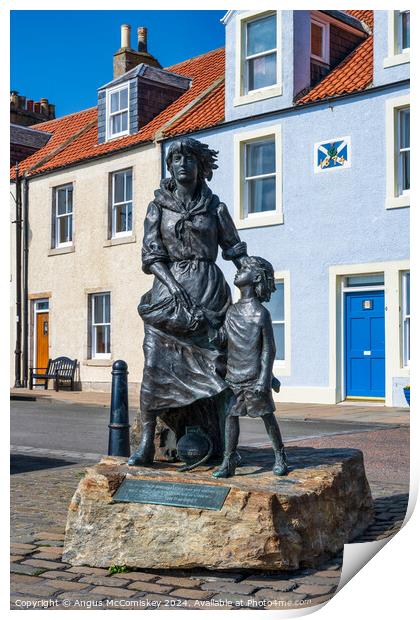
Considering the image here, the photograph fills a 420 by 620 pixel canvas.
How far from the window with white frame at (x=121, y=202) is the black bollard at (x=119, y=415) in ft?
22.8

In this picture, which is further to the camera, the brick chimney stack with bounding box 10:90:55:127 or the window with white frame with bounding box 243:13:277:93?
the window with white frame with bounding box 243:13:277:93

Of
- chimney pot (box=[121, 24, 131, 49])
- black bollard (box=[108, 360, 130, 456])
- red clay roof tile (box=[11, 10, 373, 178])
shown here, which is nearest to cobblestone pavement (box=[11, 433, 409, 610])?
black bollard (box=[108, 360, 130, 456])

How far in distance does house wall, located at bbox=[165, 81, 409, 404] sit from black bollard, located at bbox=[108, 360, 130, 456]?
5.37m

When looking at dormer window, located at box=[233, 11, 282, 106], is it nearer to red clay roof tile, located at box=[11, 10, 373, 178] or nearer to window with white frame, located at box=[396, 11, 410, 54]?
red clay roof tile, located at box=[11, 10, 373, 178]

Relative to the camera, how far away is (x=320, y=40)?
11172mm

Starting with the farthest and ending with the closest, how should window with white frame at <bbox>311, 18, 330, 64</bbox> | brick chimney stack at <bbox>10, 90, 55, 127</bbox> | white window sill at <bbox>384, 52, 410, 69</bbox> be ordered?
1. window with white frame at <bbox>311, 18, 330, 64</bbox>
2. white window sill at <bbox>384, 52, 410, 69</bbox>
3. brick chimney stack at <bbox>10, 90, 55, 127</bbox>

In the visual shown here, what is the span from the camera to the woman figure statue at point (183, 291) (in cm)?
382

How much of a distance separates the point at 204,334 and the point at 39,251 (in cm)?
213

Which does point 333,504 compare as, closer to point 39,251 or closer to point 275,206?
point 39,251

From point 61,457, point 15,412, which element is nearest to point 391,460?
point 61,457

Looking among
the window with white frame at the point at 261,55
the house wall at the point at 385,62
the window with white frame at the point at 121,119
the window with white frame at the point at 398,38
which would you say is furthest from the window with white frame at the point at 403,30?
the window with white frame at the point at 121,119

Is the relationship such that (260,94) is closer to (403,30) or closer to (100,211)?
(100,211)

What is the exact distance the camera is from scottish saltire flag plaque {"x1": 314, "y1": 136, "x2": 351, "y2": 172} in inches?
430

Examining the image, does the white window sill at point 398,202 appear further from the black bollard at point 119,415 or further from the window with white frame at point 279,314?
the black bollard at point 119,415
